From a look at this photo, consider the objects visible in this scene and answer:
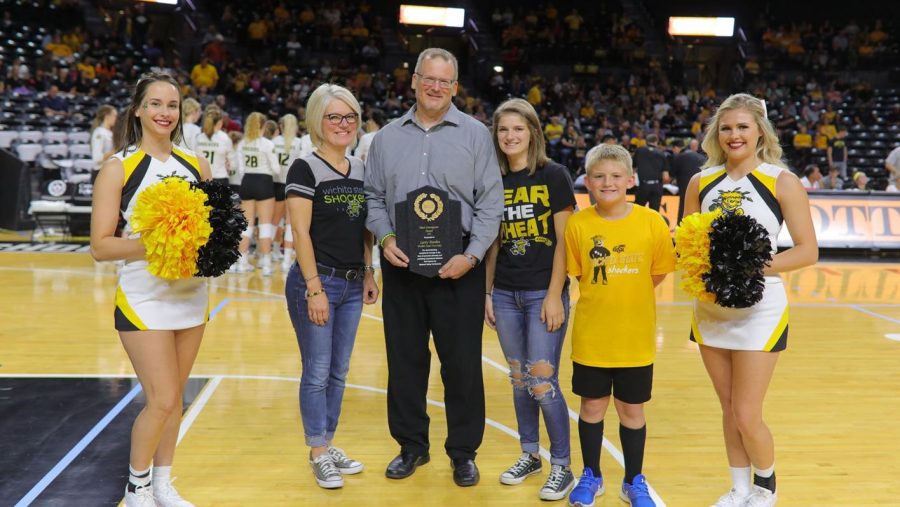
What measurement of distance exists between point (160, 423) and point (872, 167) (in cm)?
1860

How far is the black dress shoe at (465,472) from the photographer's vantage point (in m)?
3.48

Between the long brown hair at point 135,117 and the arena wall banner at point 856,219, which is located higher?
the long brown hair at point 135,117

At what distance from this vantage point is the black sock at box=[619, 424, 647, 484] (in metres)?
3.21

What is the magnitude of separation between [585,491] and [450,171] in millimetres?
1371

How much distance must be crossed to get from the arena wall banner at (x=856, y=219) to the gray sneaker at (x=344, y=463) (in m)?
8.63

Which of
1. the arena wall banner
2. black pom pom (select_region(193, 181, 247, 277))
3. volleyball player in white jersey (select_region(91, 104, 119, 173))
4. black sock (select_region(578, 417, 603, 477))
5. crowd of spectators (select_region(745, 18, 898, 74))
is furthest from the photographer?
crowd of spectators (select_region(745, 18, 898, 74))

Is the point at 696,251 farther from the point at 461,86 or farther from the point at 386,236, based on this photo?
the point at 461,86

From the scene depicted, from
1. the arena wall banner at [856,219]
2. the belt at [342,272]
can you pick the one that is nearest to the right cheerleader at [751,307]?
the belt at [342,272]

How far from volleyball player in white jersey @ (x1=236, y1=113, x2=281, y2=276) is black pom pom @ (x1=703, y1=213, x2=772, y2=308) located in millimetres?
6720

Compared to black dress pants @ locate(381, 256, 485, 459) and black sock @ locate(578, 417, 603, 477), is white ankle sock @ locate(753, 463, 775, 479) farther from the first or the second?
black dress pants @ locate(381, 256, 485, 459)

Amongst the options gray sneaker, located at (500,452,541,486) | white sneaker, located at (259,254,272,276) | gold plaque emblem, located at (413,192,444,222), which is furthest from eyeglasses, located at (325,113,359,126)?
white sneaker, located at (259,254,272,276)

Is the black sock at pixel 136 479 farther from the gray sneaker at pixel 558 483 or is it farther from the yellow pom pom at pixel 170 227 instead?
the gray sneaker at pixel 558 483

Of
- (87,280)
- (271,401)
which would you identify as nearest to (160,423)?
(271,401)

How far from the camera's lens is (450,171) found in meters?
3.32
